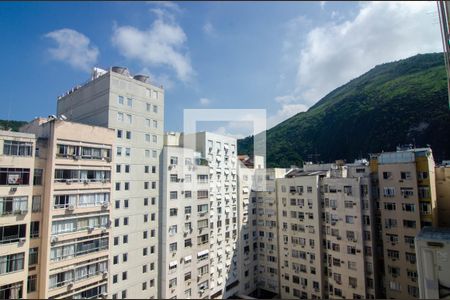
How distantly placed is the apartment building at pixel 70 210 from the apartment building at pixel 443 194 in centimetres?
2090

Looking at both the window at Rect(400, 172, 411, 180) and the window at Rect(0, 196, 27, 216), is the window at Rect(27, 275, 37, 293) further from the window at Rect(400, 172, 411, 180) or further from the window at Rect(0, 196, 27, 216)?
the window at Rect(400, 172, 411, 180)

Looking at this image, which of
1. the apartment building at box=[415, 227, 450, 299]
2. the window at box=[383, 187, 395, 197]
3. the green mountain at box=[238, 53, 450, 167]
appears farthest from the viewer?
the green mountain at box=[238, 53, 450, 167]

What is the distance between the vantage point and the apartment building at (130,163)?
1588 cm

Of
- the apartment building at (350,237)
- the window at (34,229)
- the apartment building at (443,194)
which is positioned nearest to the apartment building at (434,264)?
the apartment building at (443,194)

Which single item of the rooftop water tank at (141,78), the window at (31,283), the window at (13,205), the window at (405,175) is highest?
the rooftop water tank at (141,78)

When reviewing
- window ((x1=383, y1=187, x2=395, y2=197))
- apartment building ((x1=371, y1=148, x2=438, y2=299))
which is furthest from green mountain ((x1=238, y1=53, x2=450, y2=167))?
apartment building ((x1=371, y1=148, x2=438, y2=299))

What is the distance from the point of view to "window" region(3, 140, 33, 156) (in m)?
11.9

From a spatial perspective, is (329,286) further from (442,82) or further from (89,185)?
(442,82)

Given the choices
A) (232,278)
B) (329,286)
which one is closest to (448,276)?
(329,286)

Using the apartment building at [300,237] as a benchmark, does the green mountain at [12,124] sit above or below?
above

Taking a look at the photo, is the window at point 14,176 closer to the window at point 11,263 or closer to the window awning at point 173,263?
the window at point 11,263

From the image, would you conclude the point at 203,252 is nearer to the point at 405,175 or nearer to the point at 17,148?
the point at 17,148

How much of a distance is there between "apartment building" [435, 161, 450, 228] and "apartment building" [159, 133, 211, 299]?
15.9 m

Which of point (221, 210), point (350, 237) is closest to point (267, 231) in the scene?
point (221, 210)
